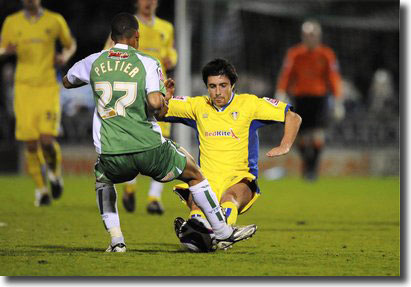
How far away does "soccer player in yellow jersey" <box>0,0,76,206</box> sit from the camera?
10.8 meters

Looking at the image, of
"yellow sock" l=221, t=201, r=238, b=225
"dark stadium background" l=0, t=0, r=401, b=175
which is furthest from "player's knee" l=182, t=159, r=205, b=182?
"dark stadium background" l=0, t=0, r=401, b=175

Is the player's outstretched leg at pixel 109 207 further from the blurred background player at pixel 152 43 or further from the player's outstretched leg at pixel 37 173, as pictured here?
the player's outstretched leg at pixel 37 173

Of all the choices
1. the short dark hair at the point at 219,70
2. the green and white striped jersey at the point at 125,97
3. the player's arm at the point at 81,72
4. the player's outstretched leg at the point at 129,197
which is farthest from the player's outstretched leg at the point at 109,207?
the player's outstretched leg at the point at 129,197

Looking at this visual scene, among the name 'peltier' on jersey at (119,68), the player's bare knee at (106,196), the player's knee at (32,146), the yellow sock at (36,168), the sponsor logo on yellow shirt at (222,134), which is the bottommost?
the yellow sock at (36,168)

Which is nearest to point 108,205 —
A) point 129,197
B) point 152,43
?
point 129,197

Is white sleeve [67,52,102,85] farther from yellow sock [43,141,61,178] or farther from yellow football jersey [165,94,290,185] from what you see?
yellow sock [43,141,61,178]

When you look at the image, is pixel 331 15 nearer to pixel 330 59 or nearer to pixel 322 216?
pixel 330 59

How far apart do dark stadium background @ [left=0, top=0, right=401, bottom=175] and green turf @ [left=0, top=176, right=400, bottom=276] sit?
17.9 feet

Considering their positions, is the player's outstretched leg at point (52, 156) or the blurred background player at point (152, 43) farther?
the player's outstretched leg at point (52, 156)

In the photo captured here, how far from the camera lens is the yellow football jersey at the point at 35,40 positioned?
1084 centimetres

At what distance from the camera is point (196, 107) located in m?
7.23

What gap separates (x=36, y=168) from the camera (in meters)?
10.9

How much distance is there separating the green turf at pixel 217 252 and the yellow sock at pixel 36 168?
1.14ft

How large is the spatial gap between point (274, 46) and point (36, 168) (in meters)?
10.4
